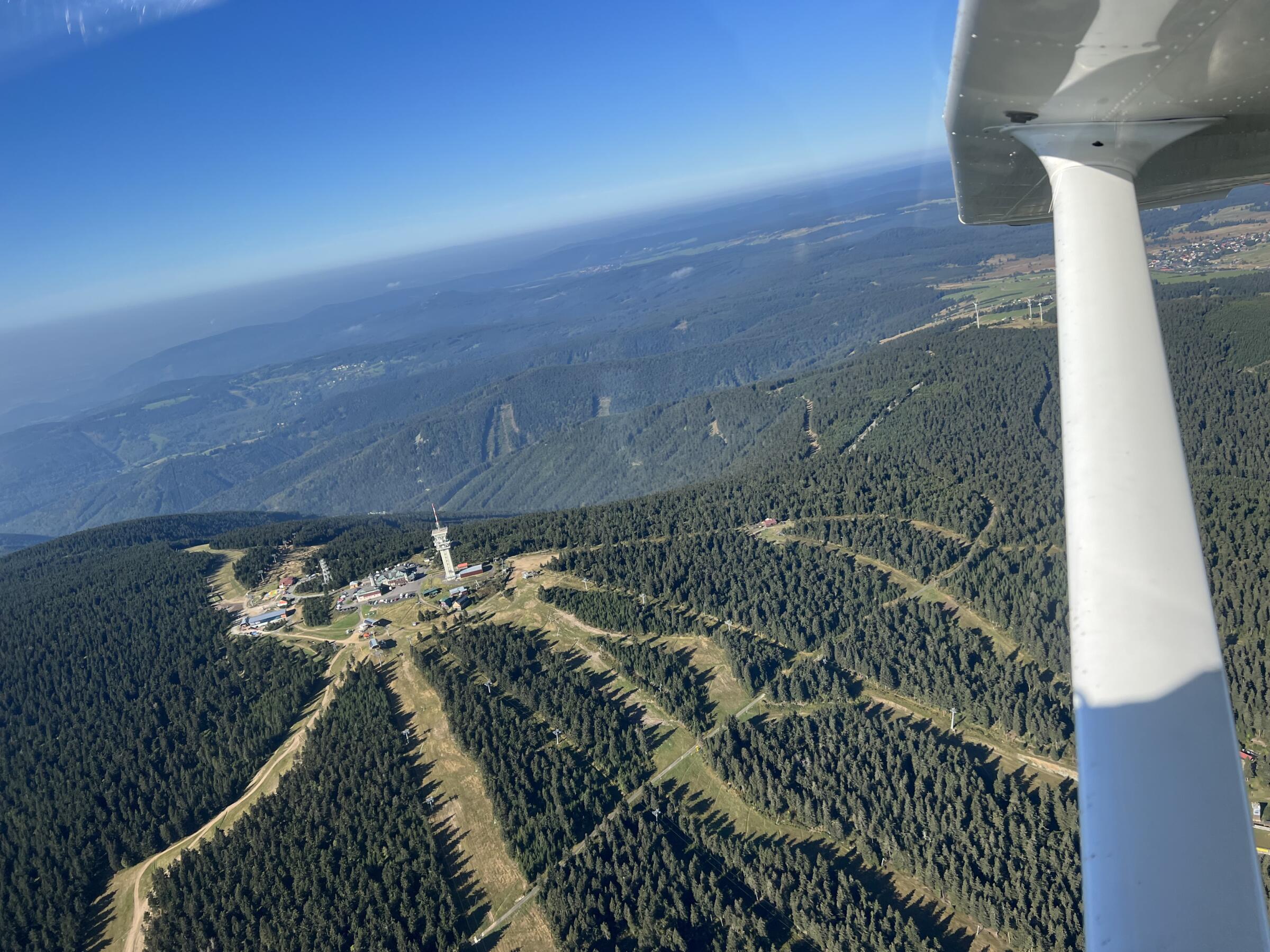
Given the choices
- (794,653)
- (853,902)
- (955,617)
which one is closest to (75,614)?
(794,653)

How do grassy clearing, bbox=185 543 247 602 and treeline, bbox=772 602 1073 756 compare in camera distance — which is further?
grassy clearing, bbox=185 543 247 602

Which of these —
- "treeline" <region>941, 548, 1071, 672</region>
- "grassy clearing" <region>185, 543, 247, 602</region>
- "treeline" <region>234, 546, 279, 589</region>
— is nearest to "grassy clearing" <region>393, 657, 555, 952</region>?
"grassy clearing" <region>185, 543, 247, 602</region>

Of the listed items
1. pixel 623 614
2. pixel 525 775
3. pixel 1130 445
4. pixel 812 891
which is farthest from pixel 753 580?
pixel 1130 445

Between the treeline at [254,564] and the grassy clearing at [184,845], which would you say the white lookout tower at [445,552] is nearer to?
the grassy clearing at [184,845]

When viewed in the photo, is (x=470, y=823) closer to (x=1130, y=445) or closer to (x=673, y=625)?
(x=673, y=625)

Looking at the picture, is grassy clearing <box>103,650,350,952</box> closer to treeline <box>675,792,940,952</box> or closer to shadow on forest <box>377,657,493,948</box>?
shadow on forest <box>377,657,493,948</box>

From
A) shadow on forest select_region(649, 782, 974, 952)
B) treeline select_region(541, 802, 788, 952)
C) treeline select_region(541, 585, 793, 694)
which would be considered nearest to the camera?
treeline select_region(541, 802, 788, 952)

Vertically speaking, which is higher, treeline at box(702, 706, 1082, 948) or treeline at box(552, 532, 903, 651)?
treeline at box(552, 532, 903, 651)
